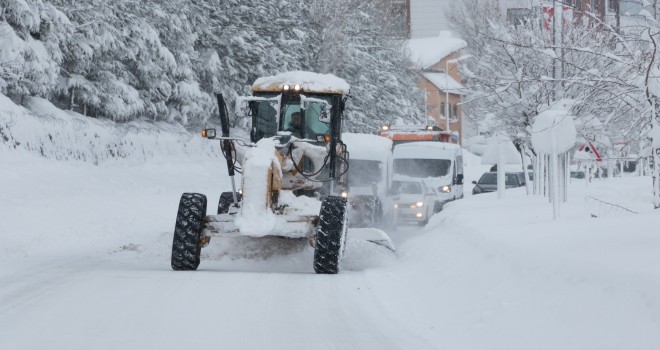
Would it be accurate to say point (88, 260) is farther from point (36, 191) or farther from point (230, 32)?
point (230, 32)

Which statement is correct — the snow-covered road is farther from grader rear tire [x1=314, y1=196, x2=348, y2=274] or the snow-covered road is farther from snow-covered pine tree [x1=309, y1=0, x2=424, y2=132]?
snow-covered pine tree [x1=309, y1=0, x2=424, y2=132]

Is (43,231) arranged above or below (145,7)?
below

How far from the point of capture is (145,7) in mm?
33875

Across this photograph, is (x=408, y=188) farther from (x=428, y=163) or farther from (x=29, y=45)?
(x=29, y=45)

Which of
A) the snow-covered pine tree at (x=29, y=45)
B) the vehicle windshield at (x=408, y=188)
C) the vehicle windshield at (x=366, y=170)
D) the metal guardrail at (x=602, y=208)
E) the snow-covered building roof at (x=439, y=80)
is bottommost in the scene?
the metal guardrail at (x=602, y=208)

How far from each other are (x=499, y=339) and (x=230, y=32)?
35.5 metres

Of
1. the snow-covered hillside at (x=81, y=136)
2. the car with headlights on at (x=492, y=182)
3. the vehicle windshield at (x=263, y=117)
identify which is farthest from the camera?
the car with headlights on at (x=492, y=182)

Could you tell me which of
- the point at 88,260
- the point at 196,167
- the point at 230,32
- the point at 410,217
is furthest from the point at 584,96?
the point at 230,32

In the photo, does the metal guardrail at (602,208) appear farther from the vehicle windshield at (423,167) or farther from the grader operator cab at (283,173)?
the vehicle windshield at (423,167)

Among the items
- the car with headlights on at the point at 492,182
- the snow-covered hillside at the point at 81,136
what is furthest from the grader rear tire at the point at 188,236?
the car with headlights on at the point at 492,182

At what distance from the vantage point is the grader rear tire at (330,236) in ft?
42.5

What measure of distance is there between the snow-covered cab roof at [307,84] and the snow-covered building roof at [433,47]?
67.9 meters

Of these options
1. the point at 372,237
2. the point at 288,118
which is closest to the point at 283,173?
the point at 288,118

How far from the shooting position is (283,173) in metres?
14.7
